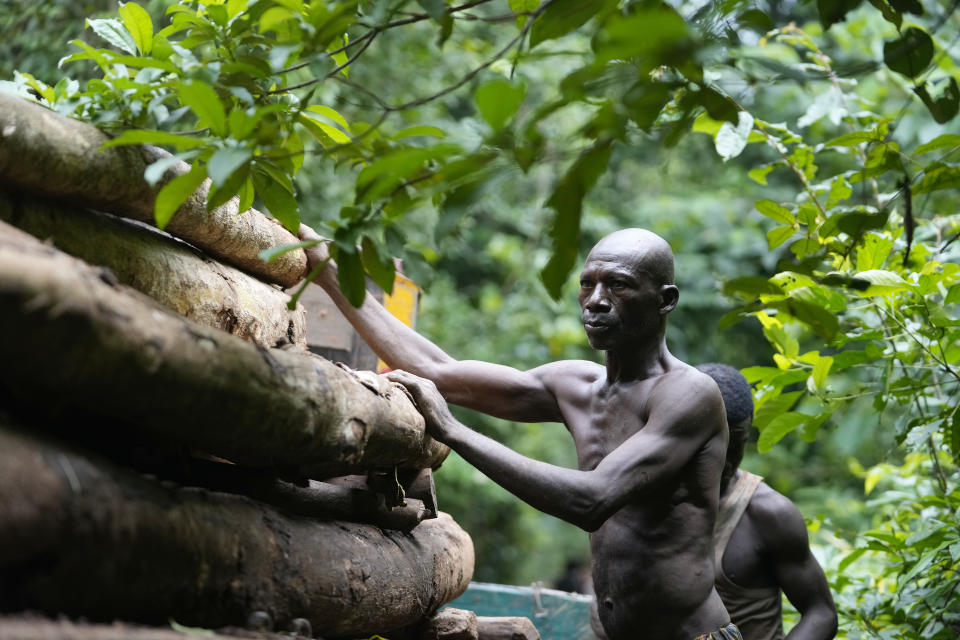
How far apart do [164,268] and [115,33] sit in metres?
0.61

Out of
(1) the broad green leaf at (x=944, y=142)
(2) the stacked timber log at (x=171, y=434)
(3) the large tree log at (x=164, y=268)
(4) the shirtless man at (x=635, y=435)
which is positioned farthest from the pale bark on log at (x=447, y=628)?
(1) the broad green leaf at (x=944, y=142)

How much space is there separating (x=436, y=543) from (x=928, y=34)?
195 centimetres

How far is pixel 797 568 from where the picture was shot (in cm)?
345

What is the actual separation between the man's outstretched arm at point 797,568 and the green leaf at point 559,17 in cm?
238

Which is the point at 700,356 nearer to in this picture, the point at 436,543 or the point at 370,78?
the point at 370,78

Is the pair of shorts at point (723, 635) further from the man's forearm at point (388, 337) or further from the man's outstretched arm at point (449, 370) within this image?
the man's forearm at point (388, 337)

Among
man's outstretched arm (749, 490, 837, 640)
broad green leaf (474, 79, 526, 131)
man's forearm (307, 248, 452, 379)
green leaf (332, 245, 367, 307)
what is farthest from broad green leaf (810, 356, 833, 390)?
broad green leaf (474, 79, 526, 131)

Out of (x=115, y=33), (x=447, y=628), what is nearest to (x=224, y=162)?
(x=115, y=33)

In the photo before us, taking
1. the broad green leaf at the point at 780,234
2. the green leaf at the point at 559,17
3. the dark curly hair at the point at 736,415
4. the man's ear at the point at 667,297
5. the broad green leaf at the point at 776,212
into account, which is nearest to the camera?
the green leaf at the point at 559,17

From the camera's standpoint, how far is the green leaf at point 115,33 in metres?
2.23

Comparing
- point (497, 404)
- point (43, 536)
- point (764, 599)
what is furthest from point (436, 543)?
point (43, 536)

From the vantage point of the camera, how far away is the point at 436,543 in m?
2.89

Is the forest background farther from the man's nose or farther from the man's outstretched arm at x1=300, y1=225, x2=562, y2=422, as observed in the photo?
the man's outstretched arm at x1=300, y1=225, x2=562, y2=422

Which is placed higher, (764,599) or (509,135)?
(509,135)
